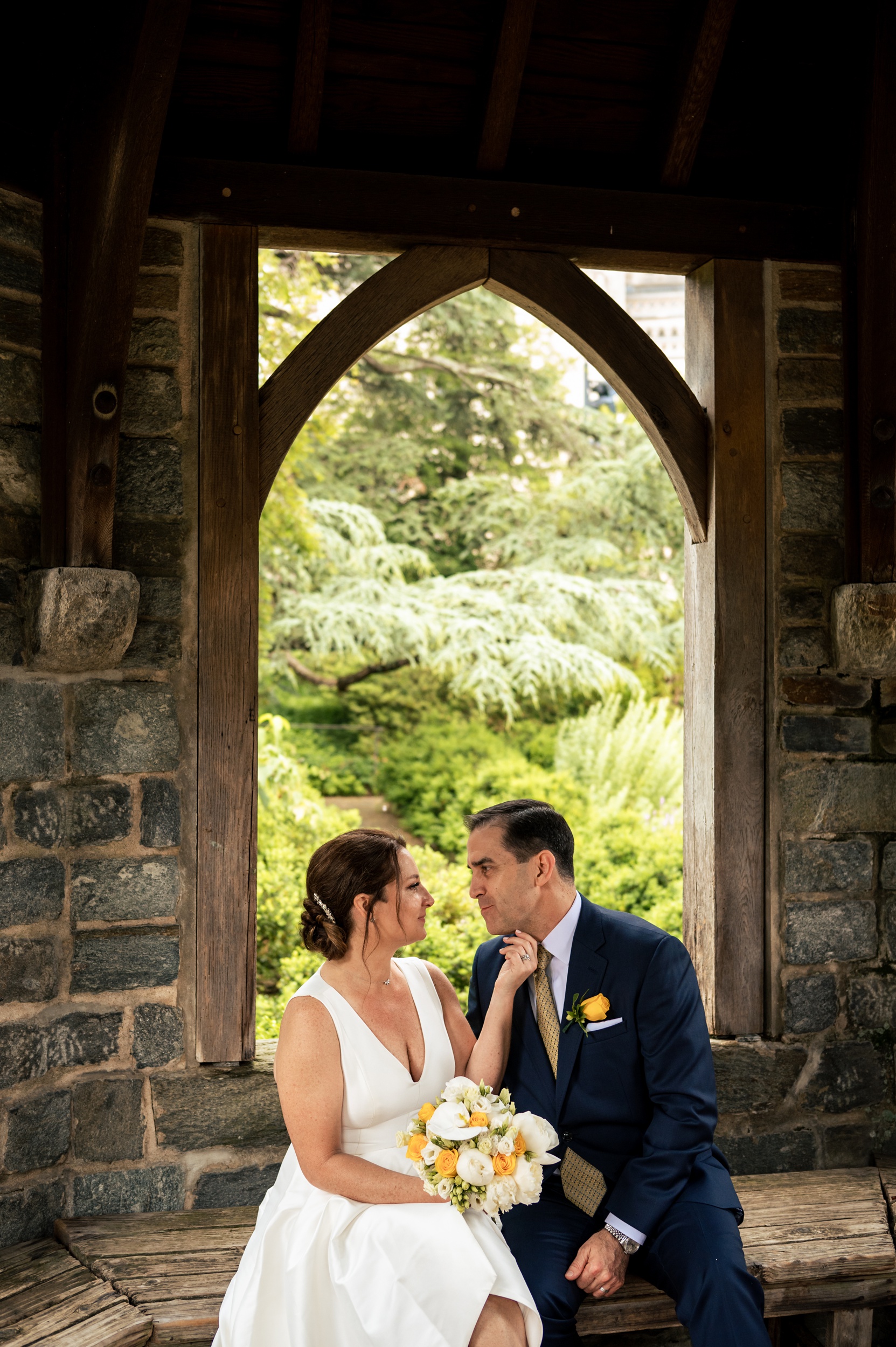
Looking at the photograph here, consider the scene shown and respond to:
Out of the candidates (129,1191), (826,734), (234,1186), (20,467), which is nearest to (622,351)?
(826,734)

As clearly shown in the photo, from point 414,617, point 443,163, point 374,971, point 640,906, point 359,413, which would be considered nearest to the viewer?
point 374,971

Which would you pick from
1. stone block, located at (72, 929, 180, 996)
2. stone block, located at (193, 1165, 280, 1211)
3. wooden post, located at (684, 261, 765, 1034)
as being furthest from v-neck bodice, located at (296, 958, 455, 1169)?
wooden post, located at (684, 261, 765, 1034)

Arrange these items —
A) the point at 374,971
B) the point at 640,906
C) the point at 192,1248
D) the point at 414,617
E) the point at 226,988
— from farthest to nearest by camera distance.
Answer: the point at 414,617 < the point at 640,906 < the point at 226,988 < the point at 192,1248 < the point at 374,971

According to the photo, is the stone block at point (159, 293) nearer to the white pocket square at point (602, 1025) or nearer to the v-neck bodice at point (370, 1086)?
the v-neck bodice at point (370, 1086)

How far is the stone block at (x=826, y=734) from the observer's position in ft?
9.95

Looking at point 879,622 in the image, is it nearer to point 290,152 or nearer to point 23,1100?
point 290,152

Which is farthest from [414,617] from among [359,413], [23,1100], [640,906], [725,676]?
[23,1100]

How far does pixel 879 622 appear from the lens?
2887 mm

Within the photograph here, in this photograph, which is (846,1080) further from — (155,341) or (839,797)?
(155,341)

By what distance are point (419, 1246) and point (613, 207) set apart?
101 inches

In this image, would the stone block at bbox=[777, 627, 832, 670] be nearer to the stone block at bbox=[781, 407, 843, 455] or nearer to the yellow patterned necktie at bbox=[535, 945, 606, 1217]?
the stone block at bbox=[781, 407, 843, 455]

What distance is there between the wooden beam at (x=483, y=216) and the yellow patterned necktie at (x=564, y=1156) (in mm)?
1855

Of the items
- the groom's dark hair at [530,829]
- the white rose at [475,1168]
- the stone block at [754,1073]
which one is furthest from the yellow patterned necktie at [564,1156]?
the stone block at [754,1073]

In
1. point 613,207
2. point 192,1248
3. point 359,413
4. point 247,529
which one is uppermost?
point 359,413
